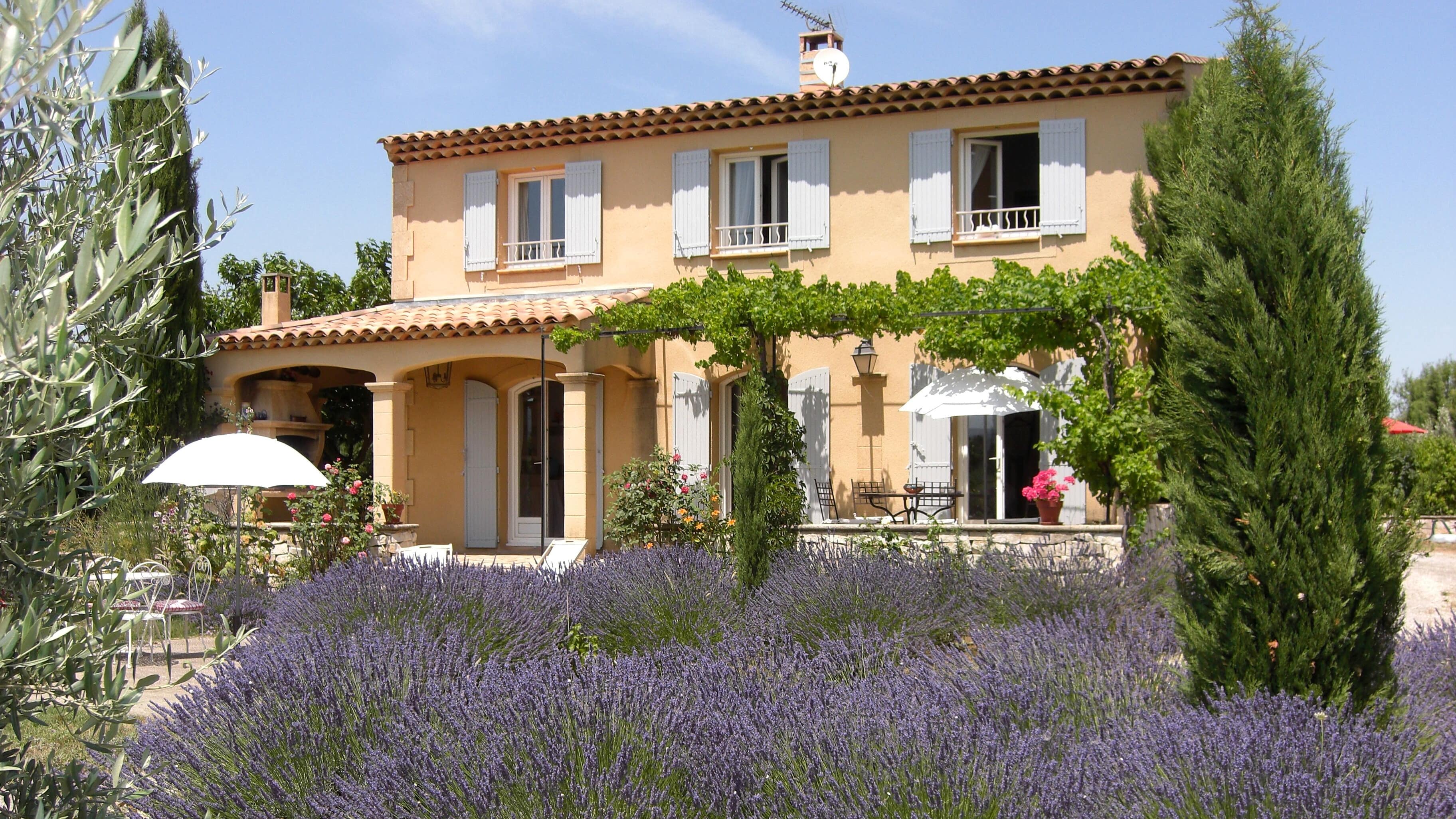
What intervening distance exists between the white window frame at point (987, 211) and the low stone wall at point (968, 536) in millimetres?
3335

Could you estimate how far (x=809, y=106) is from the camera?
12602mm

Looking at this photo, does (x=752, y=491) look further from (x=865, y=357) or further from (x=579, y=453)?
(x=579, y=453)

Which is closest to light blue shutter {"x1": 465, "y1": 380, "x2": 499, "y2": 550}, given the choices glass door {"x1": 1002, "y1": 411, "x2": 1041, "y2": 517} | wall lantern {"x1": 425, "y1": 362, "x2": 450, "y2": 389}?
wall lantern {"x1": 425, "y1": 362, "x2": 450, "y2": 389}

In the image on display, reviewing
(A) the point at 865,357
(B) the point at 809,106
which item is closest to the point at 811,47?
(B) the point at 809,106

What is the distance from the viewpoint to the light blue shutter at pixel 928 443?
12109 millimetres

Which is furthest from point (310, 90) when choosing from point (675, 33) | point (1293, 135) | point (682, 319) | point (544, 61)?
point (1293, 135)

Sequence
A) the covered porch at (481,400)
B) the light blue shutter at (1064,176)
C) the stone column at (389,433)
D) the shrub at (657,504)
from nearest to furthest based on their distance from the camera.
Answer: the shrub at (657,504), the light blue shutter at (1064,176), the covered porch at (481,400), the stone column at (389,433)

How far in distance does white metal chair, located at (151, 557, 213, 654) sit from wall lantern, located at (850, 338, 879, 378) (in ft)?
21.6

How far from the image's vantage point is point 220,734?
13.4 ft

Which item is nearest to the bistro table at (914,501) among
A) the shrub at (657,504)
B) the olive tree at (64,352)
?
the shrub at (657,504)

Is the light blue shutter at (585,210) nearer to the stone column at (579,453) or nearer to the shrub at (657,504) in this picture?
the stone column at (579,453)

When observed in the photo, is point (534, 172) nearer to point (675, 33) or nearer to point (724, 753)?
point (675, 33)

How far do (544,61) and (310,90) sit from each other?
9.94 feet

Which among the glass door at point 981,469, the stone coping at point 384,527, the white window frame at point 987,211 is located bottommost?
the stone coping at point 384,527
